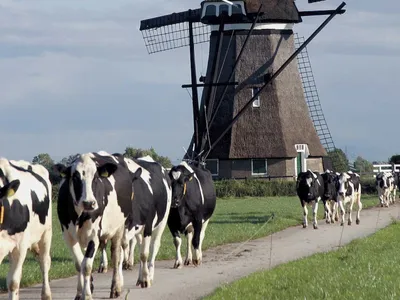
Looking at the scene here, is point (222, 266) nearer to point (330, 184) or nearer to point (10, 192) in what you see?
point (10, 192)

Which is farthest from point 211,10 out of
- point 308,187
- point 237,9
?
point 308,187

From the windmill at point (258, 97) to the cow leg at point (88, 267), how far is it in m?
42.0

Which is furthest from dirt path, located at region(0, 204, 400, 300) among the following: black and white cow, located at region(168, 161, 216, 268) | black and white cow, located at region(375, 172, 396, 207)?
black and white cow, located at region(375, 172, 396, 207)

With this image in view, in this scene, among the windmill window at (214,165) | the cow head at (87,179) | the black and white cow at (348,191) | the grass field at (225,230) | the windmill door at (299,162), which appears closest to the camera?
the cow head at (87,179)

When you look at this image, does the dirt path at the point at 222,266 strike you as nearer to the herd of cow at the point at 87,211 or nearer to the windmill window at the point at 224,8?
the herd of cow at the point at 87,211

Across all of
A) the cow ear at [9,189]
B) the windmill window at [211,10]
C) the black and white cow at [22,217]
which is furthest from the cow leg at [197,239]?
the windmill window at [211,10]

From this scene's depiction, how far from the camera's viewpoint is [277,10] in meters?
58.2

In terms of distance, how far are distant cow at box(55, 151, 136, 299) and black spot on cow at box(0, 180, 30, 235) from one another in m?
0.87

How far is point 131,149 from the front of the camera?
7712 cm

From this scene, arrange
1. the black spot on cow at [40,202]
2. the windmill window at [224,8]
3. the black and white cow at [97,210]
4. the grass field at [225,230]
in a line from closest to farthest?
the black and white cow at [97,210] → the black spot on cow at [40,202] → the grass field at [225,230] → the windmill window at [224,8]

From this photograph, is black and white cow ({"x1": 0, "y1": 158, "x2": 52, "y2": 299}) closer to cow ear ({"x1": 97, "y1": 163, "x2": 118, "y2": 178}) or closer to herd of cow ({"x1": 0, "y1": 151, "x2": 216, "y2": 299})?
herd of cow ({"x1": 0, "y1": 151, "x2": 216, "y2": 299})

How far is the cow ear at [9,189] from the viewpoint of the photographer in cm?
1319

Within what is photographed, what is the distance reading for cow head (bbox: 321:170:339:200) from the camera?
36.1 meters

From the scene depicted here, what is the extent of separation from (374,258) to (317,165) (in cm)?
4288
